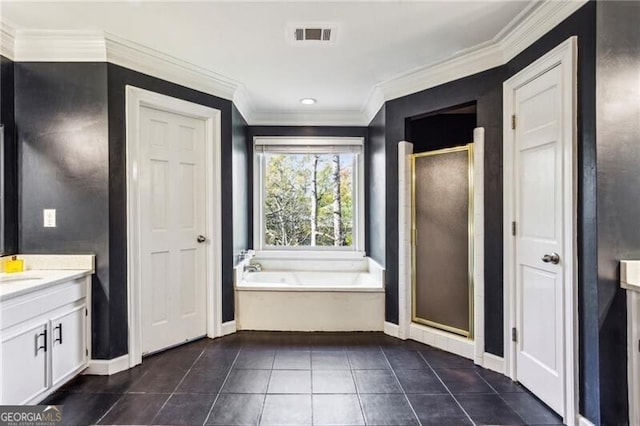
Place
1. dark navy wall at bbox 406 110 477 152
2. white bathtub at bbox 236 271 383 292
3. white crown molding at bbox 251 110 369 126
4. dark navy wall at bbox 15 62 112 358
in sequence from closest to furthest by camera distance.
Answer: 1. dark navy wall at bbox 15 62 112 358
2. dark navy wall at bbox 406 110 477 152
3. white bathtub at bbox 236 271 383 292
4. white crown molding at bbox 251 110 369 126

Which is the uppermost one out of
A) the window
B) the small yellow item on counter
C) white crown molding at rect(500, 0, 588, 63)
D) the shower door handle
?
white crown molding at rect(500, 0, 588, 63)

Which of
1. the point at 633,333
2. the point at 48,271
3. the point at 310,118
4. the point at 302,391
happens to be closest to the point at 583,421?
the point at 633,333

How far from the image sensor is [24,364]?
1921 mm

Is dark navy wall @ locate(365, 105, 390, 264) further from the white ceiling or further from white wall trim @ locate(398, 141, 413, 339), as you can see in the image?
the white ceiling

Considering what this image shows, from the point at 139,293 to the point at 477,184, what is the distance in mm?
2676

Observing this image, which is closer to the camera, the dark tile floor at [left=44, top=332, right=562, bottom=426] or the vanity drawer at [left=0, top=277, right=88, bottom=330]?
the vanity drawer at [left=0, top=277, right=88, bottom=330]

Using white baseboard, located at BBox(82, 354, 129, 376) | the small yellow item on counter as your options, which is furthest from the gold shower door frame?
the small yellow item on counter

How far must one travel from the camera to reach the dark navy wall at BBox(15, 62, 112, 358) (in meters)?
2.44

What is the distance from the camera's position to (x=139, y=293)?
2.67 meters

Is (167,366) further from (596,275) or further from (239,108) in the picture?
(596,275)

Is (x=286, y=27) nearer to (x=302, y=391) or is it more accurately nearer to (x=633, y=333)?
(x=302, y=391)

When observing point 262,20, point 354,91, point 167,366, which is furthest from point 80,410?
point 354,91

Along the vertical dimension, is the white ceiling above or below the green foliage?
above

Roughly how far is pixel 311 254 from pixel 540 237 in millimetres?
2675
